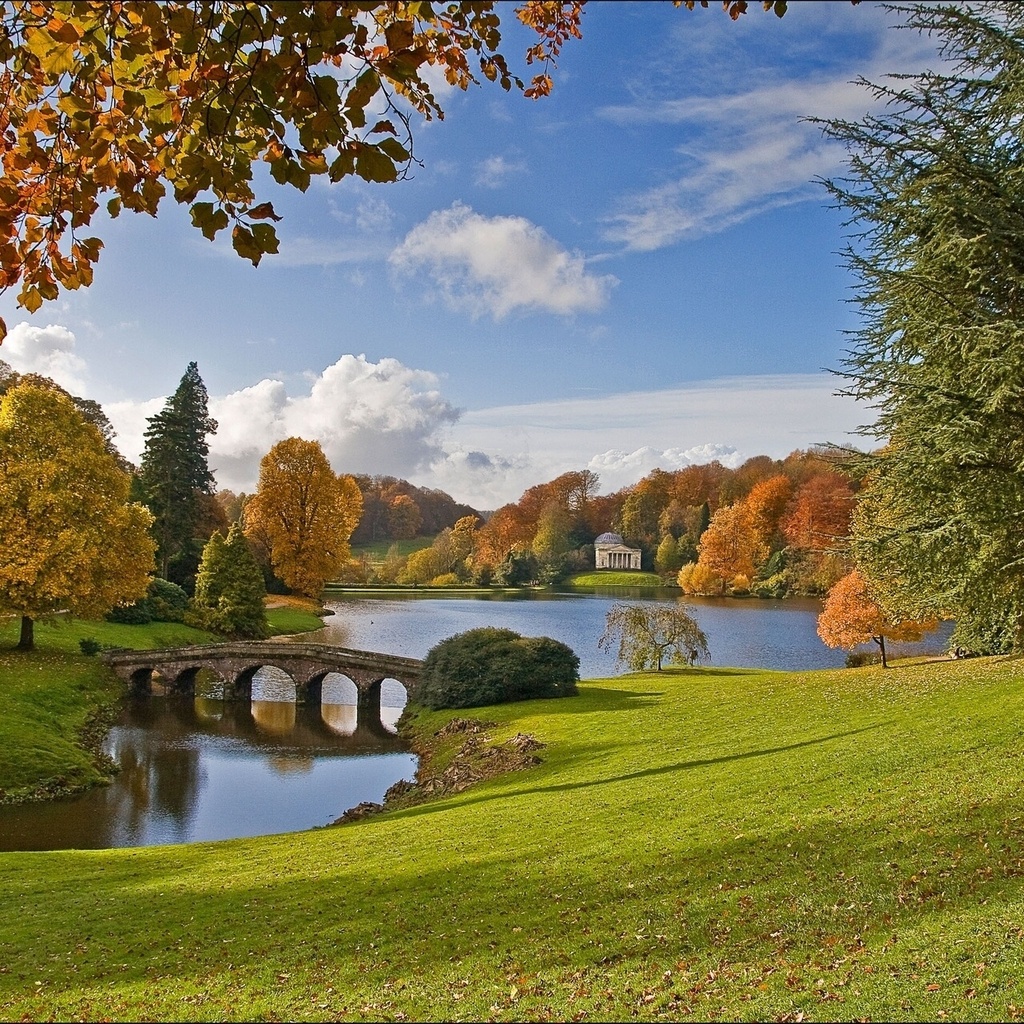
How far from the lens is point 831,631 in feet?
92.2

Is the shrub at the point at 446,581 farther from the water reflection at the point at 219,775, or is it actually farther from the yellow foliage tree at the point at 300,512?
the water reflection at the point at 219,775

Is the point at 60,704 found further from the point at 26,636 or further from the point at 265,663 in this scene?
the point at 265,663

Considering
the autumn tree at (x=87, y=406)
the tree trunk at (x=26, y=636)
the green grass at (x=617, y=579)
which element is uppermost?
the autumn tree at (x=87, y=406)

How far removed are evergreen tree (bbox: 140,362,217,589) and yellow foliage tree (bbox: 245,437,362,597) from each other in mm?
3730

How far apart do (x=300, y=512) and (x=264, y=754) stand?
2847 cm

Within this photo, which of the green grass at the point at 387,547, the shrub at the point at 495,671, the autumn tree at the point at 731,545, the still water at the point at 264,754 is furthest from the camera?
the green grass at the point at 387,547

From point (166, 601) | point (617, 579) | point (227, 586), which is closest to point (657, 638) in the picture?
point (227, 586)

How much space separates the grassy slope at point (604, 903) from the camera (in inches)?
246

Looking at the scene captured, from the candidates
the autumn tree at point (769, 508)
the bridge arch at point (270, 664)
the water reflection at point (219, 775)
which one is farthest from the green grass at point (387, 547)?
the water reflection at point (219, 775)

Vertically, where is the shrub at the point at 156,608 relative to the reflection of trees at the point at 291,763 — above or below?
above

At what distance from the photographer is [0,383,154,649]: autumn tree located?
86.2 ft

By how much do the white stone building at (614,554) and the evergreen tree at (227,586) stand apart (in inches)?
2571

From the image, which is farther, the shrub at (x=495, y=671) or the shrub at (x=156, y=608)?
the shrub at (x=156, y=608)

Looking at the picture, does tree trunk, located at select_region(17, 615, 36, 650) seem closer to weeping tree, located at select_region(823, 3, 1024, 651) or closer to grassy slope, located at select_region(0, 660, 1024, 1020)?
grassy slope, located at select_region(0, 660, 1024, 1020)
